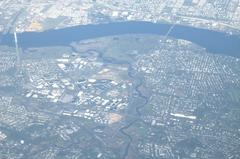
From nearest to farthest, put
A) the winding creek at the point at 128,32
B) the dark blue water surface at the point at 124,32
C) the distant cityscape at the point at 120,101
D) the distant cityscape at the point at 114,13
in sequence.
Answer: the distant cityscape at the point at 120,101 < the winding creek at the point at 128,32 < the dark blue water surface at the point at 124,32 < the distant cityscape at the point at 114,13

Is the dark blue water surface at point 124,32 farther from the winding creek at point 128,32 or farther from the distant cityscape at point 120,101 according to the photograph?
the distant cityscape at point 120,101

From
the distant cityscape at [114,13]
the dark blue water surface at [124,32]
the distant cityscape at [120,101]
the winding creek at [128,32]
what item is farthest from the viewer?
the distant cityscape at [114,13]

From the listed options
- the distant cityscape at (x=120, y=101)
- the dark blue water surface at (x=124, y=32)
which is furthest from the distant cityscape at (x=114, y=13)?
the distant cityscape at (x=120, y=101)

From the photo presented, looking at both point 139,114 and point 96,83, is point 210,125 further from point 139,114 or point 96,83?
point 96,83

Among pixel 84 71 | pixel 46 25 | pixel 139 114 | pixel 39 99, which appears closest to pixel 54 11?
pixel 46 25

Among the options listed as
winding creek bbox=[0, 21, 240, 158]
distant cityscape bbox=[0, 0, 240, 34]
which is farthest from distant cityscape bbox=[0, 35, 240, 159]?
distant cityscape bbox=[0, 0, 240, 34]

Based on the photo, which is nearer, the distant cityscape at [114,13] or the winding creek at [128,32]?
the winding creek at [128,32]

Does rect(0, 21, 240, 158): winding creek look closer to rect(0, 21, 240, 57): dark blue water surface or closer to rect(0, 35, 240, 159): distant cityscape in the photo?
rect(0, 21, 240, 57): dark blue water surface

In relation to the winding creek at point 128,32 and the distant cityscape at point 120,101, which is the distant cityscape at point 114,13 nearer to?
the winding creek at point 128,32

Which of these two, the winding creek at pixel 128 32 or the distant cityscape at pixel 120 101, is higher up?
the winding creek at pixel 128 32
